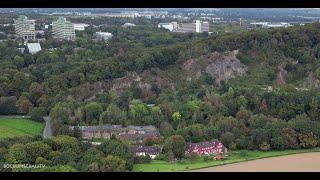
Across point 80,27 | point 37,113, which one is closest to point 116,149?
point 37,113

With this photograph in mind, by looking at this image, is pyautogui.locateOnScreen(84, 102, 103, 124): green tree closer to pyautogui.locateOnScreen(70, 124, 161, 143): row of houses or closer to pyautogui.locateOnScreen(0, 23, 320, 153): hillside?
pyautogui.locateOnScreen(0, 23, 320, 153): hillside

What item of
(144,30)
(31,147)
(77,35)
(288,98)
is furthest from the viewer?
(144,30)

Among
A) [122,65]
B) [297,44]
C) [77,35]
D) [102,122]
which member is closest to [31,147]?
[102,122]

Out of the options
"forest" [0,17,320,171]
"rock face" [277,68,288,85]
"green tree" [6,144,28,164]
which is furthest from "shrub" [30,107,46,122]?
"rock face" [277,68,288,85]

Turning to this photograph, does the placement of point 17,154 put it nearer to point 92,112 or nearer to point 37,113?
point 37,113

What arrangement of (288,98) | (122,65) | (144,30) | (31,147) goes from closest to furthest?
1. (31,147)
2. (288,98)
3. (122,65)
4. (144,30)
